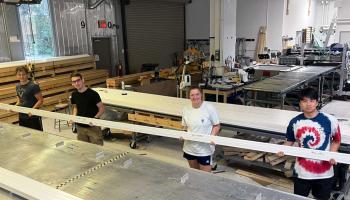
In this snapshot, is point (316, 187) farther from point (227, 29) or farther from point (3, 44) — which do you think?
point (3, 44)

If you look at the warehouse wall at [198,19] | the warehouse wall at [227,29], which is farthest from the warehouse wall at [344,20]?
the warehouse wall at [198,19]

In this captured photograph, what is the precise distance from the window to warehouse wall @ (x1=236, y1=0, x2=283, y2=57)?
7.86 m

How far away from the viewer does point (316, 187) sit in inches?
97.7

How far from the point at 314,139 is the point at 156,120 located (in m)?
2.77

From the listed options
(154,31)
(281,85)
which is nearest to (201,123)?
(281,85)

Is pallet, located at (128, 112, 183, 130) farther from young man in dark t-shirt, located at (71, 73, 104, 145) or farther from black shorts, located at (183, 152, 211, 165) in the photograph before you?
black shorts, located at (183, 152, 211, 165)

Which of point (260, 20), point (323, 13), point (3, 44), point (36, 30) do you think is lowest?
point (3, 44)

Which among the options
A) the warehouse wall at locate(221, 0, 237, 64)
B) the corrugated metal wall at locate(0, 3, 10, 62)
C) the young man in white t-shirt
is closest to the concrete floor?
the young man in white t-shirt

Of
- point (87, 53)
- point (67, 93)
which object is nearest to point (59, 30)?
point (87, 53)

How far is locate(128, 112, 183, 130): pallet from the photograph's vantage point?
457cm

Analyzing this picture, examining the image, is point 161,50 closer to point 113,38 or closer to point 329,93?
point 113,38

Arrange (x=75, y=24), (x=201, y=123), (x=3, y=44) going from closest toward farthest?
(x=201, y=123)
(x=3, y=44)
(x=75, y=24)

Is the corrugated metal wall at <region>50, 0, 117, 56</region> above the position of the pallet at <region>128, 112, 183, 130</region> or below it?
above

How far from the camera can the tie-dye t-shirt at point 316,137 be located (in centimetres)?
233
